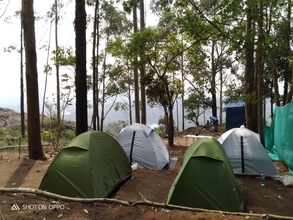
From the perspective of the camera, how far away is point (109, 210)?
3.82 metres

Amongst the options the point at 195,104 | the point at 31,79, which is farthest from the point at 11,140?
the point at 195,104

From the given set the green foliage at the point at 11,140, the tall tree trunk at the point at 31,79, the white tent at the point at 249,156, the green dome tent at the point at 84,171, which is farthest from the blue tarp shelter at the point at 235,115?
the green dome tent at the point at 84,171

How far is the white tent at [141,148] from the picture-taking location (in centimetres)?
806

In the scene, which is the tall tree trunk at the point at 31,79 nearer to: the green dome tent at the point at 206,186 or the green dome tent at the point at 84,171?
the green dome tent at the point at 84,171

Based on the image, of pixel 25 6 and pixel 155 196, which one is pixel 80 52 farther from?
pixel 155 196

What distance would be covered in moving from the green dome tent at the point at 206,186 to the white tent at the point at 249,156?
244cm

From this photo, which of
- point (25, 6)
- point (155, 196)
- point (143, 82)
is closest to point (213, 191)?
point (155, 196)

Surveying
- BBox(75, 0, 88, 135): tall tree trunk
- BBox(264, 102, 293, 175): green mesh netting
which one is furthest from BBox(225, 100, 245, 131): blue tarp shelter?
BBox(75, 0, 88, 135): tall tree trunk

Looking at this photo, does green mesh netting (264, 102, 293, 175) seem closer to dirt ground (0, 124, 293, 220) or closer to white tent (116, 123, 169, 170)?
Result: dirt ground (0, 124, 293, 220)

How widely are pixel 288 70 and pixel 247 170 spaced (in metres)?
11.0

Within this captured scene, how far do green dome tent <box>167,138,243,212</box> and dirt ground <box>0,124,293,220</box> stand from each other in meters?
0.52

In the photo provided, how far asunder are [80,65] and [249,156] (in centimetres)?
559

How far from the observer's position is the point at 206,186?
4605 millimetres

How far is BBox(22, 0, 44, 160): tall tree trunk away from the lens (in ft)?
27.2
